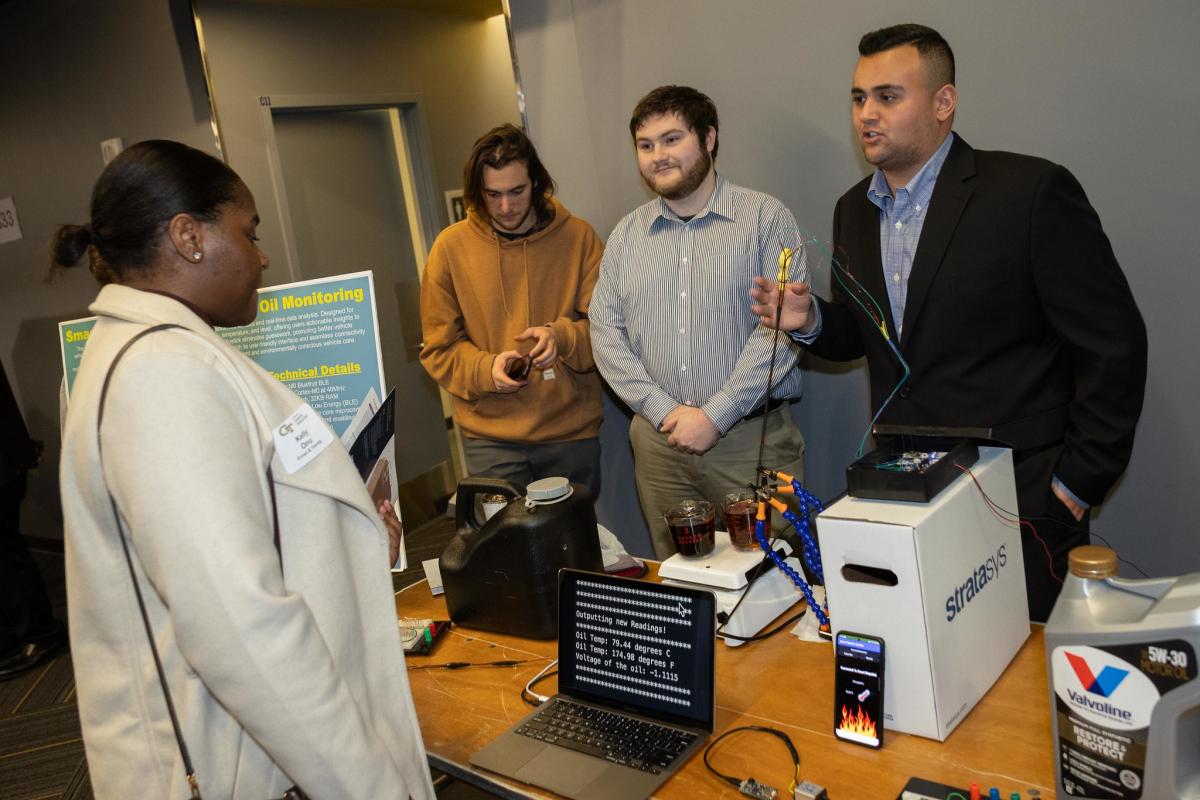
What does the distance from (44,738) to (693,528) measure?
3.14 metres

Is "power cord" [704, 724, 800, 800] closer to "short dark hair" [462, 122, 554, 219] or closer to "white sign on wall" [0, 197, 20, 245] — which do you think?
"short dark hair" [462, 122, 554, 219]

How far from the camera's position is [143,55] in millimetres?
4746

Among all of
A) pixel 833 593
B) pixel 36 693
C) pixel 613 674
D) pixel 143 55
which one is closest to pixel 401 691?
pixel 613 674

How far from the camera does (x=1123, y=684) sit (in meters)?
0.98

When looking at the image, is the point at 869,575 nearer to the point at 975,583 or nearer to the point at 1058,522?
the point at 975,583

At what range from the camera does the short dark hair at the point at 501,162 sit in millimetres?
2975

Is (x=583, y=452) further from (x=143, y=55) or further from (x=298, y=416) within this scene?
(x=143, y=55)

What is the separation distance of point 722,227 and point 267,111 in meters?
2.96

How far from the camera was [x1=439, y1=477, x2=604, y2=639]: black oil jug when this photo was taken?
6.20ft

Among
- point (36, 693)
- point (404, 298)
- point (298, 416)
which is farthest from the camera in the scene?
point (404, 298)

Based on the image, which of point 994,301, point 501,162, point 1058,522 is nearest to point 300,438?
point 994,301

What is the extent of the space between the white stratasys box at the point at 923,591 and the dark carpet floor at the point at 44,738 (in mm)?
1657

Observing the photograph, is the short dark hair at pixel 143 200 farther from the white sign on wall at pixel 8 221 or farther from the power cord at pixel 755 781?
the white sign on wall at pixel 8 221

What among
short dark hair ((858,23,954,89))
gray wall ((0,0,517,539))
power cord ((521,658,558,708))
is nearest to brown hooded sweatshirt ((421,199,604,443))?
gray wall ((0,0,517,539))
